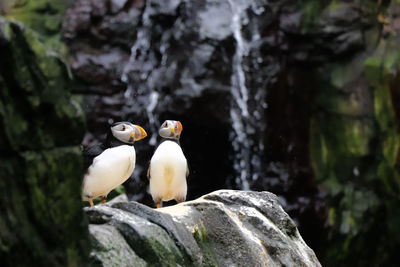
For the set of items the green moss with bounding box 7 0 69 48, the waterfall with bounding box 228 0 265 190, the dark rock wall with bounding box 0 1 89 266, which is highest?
the green moss with bounding box 7 0 69 48

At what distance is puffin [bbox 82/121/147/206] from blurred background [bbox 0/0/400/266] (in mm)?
3556

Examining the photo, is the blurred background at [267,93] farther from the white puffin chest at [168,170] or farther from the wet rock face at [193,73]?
the white puffin chest at [168,170]

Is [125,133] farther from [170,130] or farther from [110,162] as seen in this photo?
[170,130]

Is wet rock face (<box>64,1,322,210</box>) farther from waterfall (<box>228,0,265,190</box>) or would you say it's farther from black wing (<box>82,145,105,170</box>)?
black wing (<box>82,145,105,170</box>)

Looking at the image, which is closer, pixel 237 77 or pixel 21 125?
pixel 21 125

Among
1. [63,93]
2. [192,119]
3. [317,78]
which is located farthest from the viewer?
[317,78]

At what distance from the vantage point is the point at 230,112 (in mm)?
7598

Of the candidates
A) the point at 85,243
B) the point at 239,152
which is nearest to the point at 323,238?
the point at 239,152

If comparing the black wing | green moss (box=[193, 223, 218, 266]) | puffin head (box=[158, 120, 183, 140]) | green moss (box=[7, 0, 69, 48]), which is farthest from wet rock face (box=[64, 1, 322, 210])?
green moss (box=[193, 223, 218, 266])

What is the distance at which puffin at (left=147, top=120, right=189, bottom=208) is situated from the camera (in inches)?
156

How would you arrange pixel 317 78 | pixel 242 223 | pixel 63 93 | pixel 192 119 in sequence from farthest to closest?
pixel 317 78 < pixel 192 119 < pixel 242 223 < pixel 63 93

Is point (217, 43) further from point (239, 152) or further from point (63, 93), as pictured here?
point (63, 93)

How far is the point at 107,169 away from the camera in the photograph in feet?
11.9

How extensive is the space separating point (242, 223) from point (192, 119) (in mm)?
4237
